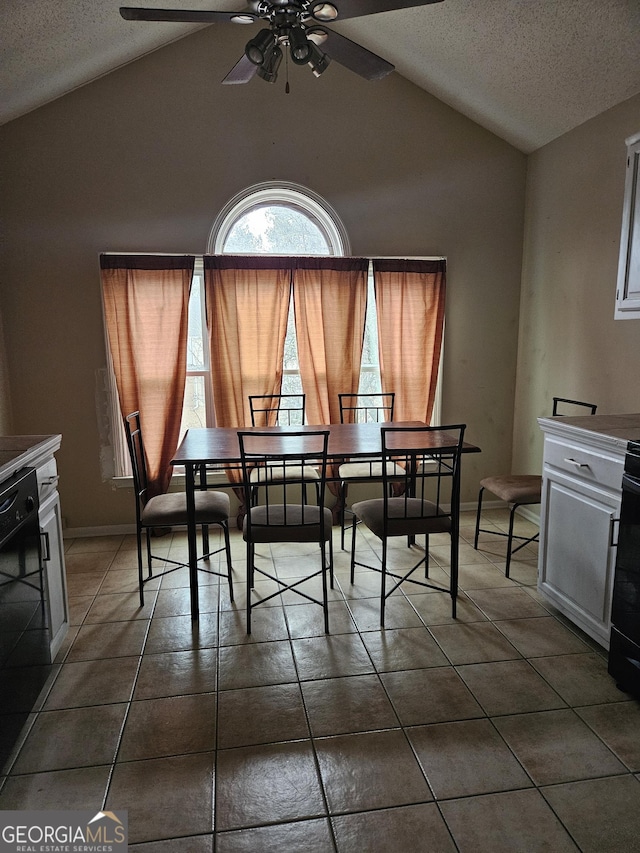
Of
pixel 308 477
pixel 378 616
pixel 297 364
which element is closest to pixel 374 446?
pixel 308 477

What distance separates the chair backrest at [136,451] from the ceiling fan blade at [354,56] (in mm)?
1909

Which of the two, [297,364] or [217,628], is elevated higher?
[297,364]

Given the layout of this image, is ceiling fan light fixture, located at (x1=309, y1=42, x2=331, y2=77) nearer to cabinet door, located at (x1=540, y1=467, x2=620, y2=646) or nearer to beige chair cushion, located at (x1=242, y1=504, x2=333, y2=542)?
beige chair cushion, located at (x1=242, y1=504, x2=333, y2=542)

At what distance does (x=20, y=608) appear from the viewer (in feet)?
6.32

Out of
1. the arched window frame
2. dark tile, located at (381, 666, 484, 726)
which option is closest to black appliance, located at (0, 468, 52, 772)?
dark tile, located at (381, 666, 484, 726)

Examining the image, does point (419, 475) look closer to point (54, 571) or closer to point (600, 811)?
point (600, 811)

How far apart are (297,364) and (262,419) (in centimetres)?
51

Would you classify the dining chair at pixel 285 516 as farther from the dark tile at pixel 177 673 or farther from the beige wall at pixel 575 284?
the beige wall at pixel 575 284

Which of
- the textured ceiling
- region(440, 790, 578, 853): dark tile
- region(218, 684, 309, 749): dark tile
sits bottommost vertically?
region(440, 790, 578, 853): dark tile

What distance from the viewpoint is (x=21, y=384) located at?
12.4ft

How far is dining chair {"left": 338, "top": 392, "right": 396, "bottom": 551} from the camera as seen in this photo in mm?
3404

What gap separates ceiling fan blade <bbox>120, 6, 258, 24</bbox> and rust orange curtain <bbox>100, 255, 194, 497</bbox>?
179cm

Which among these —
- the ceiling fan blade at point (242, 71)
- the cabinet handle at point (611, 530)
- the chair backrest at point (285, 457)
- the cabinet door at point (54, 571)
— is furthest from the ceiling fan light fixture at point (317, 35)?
the cabinet handle at point (611, 530)

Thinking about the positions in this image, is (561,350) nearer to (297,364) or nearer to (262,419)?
(297,364)
